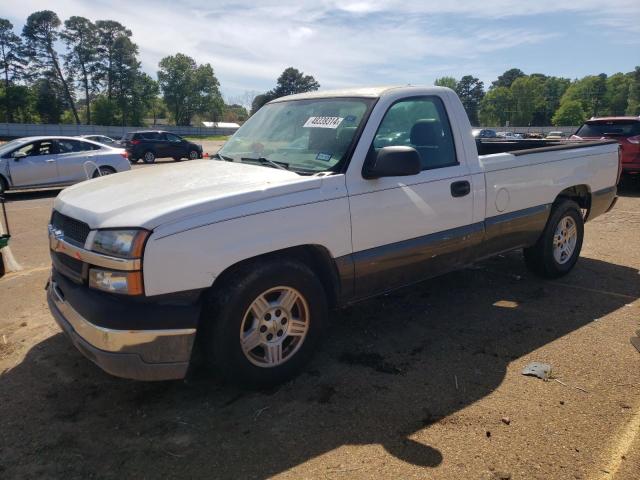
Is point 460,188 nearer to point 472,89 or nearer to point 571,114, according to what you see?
point 571,114

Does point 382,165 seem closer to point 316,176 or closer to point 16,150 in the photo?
point 316,176

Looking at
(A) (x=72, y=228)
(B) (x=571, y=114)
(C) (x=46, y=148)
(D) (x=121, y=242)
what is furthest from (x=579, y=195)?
(B) (x=571, y=114)

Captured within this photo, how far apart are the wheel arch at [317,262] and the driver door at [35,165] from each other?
39.3 feet

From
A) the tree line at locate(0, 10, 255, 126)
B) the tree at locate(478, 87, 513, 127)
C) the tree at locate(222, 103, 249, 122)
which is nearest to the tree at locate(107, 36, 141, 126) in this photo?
the tree line at locate(0, 10, 255, 126)

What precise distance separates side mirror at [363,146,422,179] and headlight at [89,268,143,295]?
1.67 meters

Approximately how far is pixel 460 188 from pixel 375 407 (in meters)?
1.93

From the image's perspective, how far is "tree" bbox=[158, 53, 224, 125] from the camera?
3629 inches

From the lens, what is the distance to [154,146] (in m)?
26.0

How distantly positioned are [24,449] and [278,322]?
156 cm

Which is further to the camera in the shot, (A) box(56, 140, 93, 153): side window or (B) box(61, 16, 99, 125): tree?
(B) box(61, 16, 99, 125): tree

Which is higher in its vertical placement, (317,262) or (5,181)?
(5,181)

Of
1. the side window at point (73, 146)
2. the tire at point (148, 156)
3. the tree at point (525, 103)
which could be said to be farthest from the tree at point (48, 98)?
the tree at point (525, 103)

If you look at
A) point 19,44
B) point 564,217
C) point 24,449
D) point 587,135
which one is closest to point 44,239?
point 24,449

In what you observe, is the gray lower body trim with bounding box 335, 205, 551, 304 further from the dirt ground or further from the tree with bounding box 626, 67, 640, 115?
the tree with bounding box 626, 67, 640, 115
